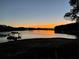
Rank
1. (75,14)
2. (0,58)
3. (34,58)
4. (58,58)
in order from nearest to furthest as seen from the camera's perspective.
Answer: (58,58)
(34,58)
(0,58)
(75,14)

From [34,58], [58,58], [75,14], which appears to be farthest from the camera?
[75,14]

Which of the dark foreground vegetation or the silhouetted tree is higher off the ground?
the silhouetted tree

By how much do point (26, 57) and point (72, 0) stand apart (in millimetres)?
10028

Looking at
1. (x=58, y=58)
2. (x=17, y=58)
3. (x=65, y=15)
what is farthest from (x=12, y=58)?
(x=65, y=15)

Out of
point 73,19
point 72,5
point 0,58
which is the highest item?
point 72,5

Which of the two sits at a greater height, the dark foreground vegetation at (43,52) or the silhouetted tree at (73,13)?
the silhouetted tree at (73,13)

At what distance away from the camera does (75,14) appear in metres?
22.8

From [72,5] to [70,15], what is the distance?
1.26 metres

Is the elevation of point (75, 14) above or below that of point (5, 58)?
above

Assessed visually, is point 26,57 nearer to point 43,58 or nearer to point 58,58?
point 43,58

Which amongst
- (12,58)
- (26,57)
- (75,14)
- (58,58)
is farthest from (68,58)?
(75,14)

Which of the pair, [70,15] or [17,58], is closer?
[17,58]

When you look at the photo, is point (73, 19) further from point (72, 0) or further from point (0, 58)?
point (0, 58)

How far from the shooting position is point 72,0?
2300 cm
